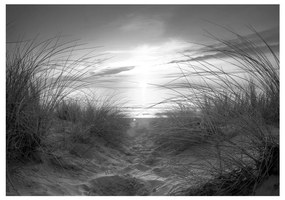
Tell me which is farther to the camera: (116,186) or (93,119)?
(93,119)

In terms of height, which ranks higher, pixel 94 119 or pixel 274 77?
pixel 274 77

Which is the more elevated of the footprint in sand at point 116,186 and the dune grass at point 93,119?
the dune grass at point 93,119

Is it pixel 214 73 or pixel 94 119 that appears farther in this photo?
pixel 94 119

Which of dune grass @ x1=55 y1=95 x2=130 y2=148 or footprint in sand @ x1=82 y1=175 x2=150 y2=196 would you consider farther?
dune grass @ x1=55 y1=95 x2=130 y2=148

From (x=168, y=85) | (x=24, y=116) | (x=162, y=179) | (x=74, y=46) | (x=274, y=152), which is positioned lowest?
(x=162, y=179)

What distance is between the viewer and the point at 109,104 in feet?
15.6

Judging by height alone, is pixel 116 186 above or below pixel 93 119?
below

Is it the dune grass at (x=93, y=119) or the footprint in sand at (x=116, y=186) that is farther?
the dune grass at (x=93, y=119)

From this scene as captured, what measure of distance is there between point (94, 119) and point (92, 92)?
62cm

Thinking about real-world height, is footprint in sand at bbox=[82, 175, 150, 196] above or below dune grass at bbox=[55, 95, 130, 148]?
below
